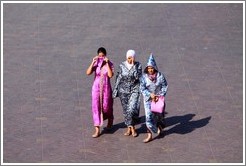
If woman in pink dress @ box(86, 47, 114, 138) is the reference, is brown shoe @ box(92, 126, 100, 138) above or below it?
below

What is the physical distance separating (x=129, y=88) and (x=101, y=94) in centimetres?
50

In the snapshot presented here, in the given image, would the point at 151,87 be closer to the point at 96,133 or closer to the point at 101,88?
the point at 101,88

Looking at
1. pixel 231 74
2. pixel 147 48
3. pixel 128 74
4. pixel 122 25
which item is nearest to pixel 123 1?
pixel 122 25

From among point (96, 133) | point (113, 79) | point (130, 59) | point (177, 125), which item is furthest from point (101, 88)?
point (113, 79)

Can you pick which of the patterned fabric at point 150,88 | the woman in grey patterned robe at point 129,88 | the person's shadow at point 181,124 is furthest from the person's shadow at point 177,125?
the patterned fabric at point 150,88

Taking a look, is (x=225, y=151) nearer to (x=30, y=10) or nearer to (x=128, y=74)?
(x=128, y=74)

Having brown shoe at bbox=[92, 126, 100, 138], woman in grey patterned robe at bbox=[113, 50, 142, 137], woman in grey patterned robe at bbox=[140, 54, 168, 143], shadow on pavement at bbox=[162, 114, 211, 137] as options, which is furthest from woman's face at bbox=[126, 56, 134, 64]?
shadow on pavement at bbox=[162, 114, 211, 137]

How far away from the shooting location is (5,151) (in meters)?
10.5

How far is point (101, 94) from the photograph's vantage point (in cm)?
1086

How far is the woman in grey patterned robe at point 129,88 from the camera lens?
10664mm

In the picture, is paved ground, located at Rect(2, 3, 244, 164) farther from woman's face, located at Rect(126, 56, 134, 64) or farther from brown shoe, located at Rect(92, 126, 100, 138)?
woman's face, located at Rect(126, 56, 134, 64)

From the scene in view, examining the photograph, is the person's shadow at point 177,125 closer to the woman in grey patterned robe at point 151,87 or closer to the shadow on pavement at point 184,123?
the shadow on pavement at point 184,123

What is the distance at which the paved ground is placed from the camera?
10.7m

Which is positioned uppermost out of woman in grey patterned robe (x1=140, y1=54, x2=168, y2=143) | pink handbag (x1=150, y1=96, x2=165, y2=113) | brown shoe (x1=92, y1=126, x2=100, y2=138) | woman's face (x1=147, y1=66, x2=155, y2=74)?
woman's face (x1=147, y1=66, x2=155, y2=74)
